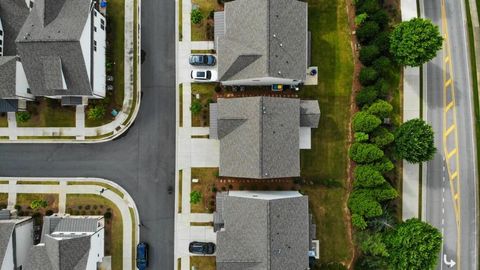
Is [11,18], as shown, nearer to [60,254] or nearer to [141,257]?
[60,254]

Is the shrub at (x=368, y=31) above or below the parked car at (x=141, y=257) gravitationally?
above

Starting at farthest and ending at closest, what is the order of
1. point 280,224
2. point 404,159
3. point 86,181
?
1. point 86,181
2. point 404,159
3. point 280,224

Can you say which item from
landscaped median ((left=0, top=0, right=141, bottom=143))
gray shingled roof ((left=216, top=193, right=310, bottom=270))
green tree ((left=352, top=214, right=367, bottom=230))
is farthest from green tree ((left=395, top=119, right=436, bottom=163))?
landscaped median ((left=0, top=0, right=141, bottom=143))

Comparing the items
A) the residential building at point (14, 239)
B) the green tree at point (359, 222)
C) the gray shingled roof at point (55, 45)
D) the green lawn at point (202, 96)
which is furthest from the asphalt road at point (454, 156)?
the residential building at point (14, 239)

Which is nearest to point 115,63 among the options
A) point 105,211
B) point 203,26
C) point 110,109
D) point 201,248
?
point 110,109

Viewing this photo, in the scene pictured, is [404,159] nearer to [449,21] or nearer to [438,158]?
[438,158]

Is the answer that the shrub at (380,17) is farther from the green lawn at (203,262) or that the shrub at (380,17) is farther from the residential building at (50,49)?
the green lawn at (203,262)

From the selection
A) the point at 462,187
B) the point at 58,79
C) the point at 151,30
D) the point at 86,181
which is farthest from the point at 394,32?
the point at 86,181
